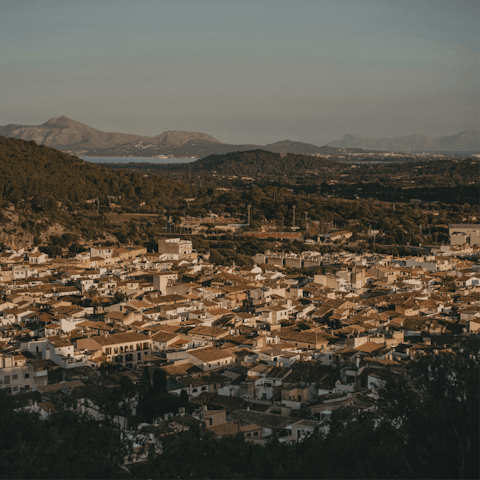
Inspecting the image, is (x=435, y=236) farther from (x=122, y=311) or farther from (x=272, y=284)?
(x=122, y=311)

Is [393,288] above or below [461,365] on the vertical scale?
below

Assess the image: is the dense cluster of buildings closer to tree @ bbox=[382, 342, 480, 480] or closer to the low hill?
tree @ bbox=[382, 342, 480, 480]

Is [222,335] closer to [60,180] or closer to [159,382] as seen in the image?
[159,382]

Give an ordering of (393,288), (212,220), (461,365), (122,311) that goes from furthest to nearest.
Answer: (212,220), (393,288), (122,311), (461,365)

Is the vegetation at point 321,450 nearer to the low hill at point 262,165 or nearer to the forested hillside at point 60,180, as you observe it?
the forested hillside at point 60,180

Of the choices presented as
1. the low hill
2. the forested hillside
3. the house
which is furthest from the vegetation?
the low hill

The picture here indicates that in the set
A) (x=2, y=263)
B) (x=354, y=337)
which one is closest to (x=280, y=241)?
(x=2, y=263)
